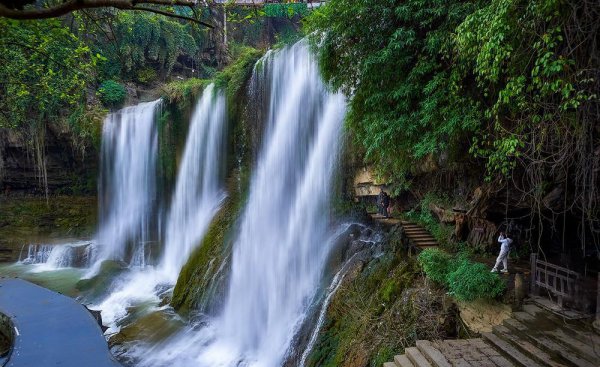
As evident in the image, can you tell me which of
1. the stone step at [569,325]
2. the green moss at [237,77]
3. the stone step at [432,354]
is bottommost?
the stone step at [432,354]

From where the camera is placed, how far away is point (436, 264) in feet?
21.8

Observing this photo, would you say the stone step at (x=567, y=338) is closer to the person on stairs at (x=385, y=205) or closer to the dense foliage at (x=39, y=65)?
the person on stairs at (x=385, y=205)

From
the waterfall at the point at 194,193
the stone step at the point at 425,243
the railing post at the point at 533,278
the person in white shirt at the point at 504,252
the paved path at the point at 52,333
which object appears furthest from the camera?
the waterfall at the point at 194,193

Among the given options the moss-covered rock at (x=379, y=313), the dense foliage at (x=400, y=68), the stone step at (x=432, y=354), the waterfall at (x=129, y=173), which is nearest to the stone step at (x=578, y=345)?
the stone step at (x=432, y=354)

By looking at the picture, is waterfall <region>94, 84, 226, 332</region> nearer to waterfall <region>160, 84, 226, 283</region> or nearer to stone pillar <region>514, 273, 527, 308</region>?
waterfall <region>160, 84, 226, 283</region>

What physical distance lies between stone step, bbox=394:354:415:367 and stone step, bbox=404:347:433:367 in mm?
42

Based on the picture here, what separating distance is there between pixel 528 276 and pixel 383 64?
14.2 feet

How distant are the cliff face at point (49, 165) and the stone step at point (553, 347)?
20.2 metres

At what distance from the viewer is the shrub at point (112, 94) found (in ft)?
66.9

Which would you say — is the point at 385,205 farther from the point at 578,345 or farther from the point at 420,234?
the point at 578,345

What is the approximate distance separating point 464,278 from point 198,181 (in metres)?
12.6

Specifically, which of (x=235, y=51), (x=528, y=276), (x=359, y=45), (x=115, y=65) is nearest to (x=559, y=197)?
(x=528, y=276)

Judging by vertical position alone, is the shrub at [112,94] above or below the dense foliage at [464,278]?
above

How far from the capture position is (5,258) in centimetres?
1744
